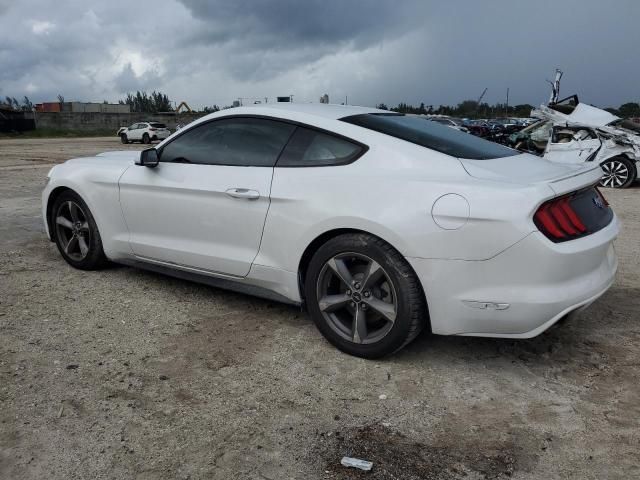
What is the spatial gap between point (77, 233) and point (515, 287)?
365 centimetres

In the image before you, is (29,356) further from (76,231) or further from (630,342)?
(630,342)

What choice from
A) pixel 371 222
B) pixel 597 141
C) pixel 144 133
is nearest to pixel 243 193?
pixel 371 222

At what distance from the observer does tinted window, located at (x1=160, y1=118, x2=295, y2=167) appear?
370 cm

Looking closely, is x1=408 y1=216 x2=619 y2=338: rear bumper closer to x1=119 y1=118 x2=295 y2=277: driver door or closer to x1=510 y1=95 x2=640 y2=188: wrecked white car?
x1=119 y1=118 x2=295 y2=277: driver door

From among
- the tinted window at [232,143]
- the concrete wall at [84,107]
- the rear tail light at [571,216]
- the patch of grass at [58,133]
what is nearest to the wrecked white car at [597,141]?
the rear tail light at [571,216]

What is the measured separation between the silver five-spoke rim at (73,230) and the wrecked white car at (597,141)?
31.6 ft

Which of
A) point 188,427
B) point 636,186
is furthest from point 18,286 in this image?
point 636,186

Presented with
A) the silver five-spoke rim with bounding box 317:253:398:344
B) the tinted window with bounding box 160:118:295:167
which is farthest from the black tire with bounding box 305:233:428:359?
the tinted window with bounding box 160:118:295:167

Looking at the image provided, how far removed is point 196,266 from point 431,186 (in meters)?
1.80

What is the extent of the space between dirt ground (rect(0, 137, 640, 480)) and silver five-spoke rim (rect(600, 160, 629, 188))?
8.44m

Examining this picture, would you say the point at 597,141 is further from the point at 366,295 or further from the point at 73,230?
the point at 73,230

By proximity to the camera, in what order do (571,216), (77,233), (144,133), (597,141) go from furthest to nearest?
(144,133)
(597,141)
(77,233)
(571,216)

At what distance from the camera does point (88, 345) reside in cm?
352

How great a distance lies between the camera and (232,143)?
3.89 metres
